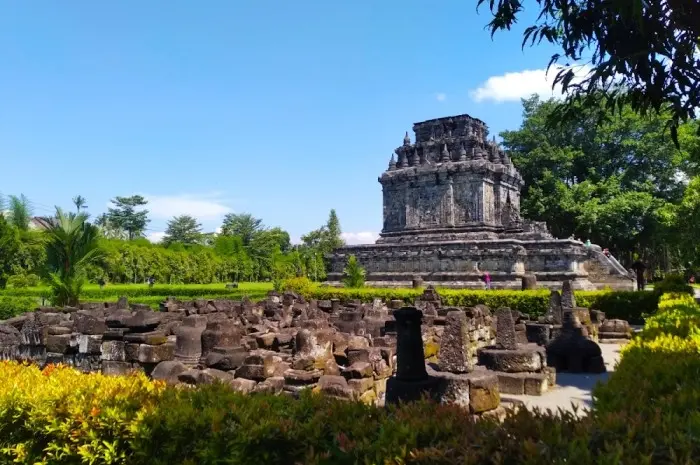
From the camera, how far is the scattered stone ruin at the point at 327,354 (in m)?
6.41

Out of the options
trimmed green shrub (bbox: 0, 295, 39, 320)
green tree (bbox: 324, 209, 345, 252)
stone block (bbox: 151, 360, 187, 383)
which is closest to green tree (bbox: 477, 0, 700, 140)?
stone block (bbox: 151, 360, 187, 383)

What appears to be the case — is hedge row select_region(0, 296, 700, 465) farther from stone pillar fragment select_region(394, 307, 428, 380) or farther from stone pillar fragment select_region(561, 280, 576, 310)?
stone pillar fragment select_region(561, 280, 576, 310)

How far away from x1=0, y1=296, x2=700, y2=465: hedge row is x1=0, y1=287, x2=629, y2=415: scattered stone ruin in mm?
2181

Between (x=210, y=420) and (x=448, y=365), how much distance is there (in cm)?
413

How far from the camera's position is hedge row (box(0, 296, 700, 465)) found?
8.07 feet

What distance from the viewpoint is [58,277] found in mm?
15805

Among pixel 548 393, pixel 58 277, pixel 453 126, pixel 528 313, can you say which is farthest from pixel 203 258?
pixel 548 393

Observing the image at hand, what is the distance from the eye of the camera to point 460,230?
3186cm

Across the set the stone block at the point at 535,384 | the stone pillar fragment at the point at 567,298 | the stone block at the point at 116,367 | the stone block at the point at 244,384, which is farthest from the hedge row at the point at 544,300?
the stone block at the point at 116,367

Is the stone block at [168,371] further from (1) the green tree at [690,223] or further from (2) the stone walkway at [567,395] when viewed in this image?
(1) the green tree at [690,223]

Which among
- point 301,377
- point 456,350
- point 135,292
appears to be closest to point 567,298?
point 456,350

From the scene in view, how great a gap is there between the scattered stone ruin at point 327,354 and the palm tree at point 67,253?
4.43 metres

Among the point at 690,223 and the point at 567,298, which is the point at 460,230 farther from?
the point at 567,298

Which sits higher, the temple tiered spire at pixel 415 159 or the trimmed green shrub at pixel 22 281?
the temple tiered spire at pixel 415 159
